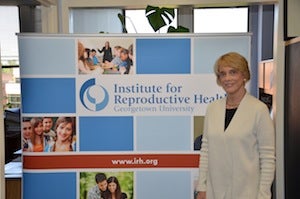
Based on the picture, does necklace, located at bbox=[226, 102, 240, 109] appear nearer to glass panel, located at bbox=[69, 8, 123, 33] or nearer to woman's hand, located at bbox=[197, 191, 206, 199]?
woman's hand, located at bbox=[197, 191, 206, 199]

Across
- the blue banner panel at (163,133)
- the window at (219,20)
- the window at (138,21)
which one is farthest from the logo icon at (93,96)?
the window at (219,20)

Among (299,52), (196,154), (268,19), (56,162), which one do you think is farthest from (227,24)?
(56,162)

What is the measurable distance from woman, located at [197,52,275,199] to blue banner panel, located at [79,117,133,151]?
617 millimetres

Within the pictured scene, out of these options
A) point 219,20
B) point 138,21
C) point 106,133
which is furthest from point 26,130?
point 219,20

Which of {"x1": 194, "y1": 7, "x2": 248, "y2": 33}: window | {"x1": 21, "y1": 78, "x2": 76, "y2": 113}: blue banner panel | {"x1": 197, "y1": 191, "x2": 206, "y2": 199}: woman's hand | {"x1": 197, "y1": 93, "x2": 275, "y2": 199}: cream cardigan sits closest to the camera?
{"x1": 197, "y1": 93, "x2": 275, "y2": 199}: cream cardigan

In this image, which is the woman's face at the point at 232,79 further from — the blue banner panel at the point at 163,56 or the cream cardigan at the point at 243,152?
the blue banner panel at the point at 163,56

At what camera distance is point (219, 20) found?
173 inches

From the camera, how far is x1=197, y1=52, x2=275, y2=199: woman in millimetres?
1935

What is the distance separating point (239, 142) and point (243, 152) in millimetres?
57

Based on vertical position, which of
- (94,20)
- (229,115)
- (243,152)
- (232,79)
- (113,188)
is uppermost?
(94,20)

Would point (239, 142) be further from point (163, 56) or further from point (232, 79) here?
point (163, 56)

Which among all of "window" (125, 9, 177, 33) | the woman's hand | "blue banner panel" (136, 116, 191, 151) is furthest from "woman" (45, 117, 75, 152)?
"window" (125, 9, 177, 33)

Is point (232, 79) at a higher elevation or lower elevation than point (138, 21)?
lower

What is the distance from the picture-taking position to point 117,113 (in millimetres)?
2439
